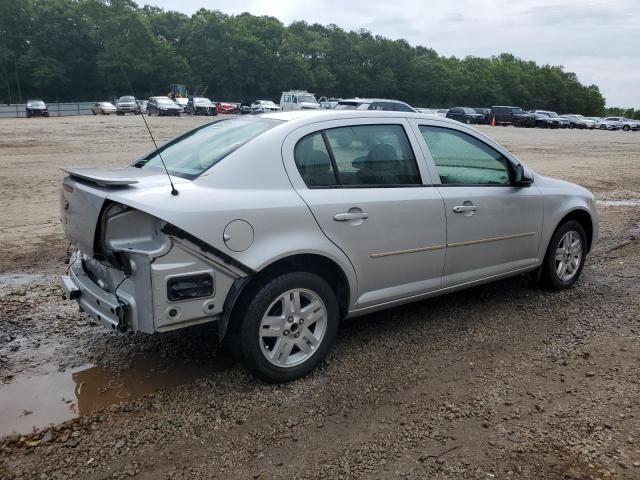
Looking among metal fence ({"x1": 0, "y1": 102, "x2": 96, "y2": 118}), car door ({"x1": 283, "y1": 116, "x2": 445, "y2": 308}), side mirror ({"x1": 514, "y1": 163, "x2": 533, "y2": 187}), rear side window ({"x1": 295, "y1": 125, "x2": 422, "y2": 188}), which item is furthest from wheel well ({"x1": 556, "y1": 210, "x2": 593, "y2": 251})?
metal fence ({"x1": 0, "y1": 102, "x2": 96, "y2": 118})

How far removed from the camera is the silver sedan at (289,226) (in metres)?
3.29

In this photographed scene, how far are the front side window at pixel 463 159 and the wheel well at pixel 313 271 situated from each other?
1.22 meters

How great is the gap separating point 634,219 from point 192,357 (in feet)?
26.7

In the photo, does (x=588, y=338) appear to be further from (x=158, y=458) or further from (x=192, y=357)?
(x=158, y=458)

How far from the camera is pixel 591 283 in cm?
593

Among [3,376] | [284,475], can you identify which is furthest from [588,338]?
[3,376]

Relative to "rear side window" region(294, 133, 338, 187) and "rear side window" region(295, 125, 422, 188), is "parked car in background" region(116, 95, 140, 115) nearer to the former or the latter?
"rear side window" region(295, 125, 422, 188)

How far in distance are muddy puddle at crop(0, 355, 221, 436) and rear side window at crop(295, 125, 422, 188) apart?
1.55 meters

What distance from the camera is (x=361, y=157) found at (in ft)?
13.5

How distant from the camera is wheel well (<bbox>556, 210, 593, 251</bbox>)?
5.57m

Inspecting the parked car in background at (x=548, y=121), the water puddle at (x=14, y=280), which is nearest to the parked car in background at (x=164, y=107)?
the parked car in background at (x=548, y=121)

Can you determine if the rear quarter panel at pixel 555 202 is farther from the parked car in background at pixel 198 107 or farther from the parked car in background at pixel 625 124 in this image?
the parked car in background at pixel 625 124

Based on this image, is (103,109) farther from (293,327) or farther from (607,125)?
(293,327)

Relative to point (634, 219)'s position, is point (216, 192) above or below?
above
